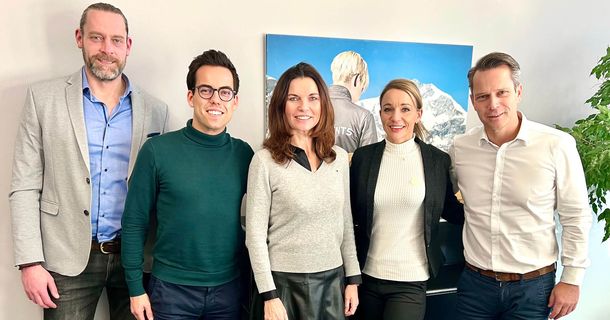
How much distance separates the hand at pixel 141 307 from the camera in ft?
5.04

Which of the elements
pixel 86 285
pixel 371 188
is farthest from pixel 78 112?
pixel 371 188

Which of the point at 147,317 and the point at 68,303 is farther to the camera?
the point at 68,303

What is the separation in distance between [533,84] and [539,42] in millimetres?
273

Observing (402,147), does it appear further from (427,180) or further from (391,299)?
(391,299)

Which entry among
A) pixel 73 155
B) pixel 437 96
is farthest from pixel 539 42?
pixel 73 155

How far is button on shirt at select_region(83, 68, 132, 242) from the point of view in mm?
1723

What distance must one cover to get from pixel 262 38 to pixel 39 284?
58.5 inches

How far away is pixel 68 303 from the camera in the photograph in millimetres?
1728

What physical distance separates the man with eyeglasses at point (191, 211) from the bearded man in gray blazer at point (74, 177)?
0.27 m

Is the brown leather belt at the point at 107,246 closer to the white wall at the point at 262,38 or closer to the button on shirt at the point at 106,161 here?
the button on shirt at the point at 106,161

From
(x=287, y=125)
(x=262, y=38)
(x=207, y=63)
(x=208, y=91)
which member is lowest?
(x=287, y=125)

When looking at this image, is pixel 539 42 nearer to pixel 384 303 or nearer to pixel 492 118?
pixel 492 118

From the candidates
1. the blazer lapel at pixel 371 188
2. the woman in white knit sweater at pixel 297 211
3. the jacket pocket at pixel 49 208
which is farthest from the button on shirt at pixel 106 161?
the blazer lapel at pixel 371 188

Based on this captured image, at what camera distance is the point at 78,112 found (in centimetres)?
169
